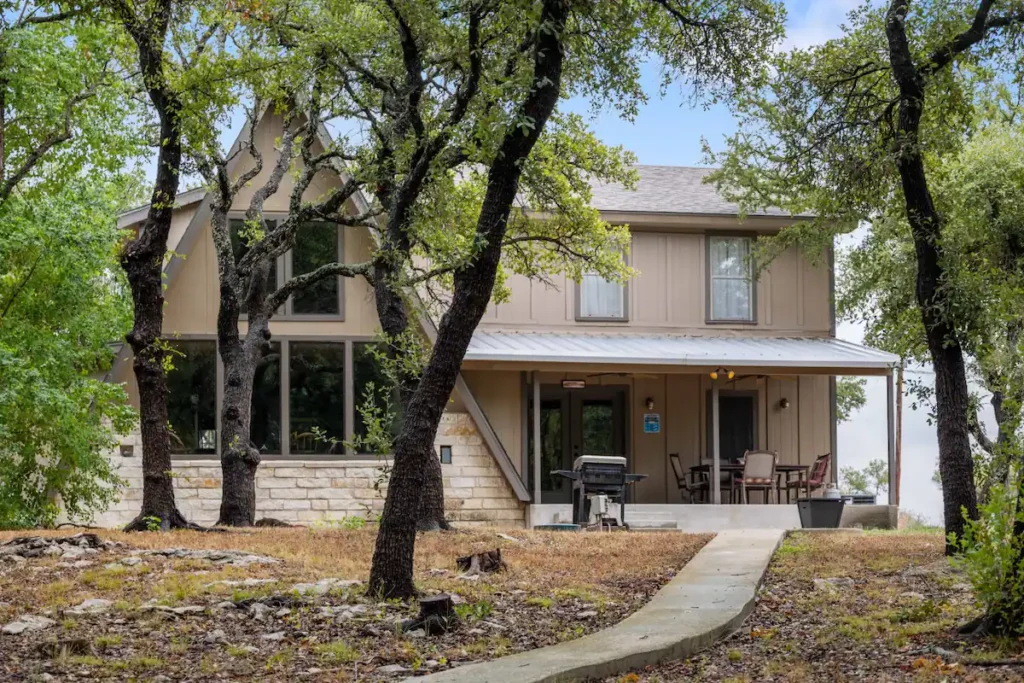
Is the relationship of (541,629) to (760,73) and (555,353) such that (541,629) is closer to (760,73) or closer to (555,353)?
(760,73)

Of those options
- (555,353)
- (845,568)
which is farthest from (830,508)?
(845,568)

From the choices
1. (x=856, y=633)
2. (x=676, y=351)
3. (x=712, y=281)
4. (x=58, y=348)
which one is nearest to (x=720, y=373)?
(x=676, y=351)

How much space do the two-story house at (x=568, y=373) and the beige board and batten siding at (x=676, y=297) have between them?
3cm

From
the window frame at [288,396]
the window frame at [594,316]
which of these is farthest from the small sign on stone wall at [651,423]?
the window frame at [288,396]

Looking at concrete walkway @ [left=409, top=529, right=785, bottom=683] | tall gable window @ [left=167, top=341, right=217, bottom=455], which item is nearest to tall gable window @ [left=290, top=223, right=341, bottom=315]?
tall gable window @ [left=167, top=341, right=217, bottom=455]

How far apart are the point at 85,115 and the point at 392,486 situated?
12105 millimetres

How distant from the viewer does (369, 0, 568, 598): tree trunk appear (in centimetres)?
844

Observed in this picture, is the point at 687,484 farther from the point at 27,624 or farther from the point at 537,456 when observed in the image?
the point at 27,624

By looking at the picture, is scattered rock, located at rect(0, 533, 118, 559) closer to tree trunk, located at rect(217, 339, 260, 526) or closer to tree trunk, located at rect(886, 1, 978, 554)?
tree trunk, located at rect(217, 339, 260, 526)

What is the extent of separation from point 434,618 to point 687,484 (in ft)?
45.8

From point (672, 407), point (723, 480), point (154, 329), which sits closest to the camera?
point (154, 329)

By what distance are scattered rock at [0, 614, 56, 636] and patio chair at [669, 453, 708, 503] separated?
1401 cm

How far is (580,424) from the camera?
71.3 ft

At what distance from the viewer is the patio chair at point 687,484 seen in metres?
20.6
